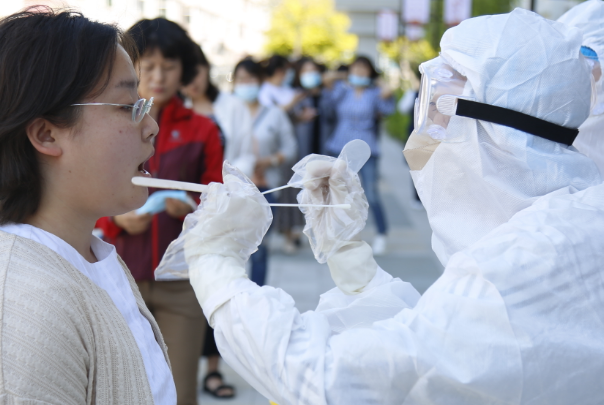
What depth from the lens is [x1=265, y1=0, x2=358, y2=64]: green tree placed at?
1430 inches

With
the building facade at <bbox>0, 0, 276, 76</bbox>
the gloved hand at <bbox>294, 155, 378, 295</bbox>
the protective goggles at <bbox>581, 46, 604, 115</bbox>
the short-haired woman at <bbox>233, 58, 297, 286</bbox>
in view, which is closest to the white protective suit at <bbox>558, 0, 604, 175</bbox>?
the protective goggles at <bbox>581, 46, 604, 115</bbox>

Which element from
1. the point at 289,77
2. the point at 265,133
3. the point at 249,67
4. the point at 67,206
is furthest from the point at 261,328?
the point at 289,77

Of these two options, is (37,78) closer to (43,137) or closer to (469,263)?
(43,137)

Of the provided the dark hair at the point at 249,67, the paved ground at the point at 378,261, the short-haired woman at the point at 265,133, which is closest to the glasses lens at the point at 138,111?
the paved ground at the point at 378,261

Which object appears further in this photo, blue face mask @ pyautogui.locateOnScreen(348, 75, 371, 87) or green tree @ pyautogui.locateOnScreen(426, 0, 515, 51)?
green tree @ pyautogui.locateOnScreen(426, 0, 515, 51)

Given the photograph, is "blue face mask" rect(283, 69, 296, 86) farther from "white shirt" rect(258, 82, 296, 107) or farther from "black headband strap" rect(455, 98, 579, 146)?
"black headband strap" rect(455, 98, 579, 146)

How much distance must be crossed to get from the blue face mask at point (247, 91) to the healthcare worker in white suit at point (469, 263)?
12.8ft

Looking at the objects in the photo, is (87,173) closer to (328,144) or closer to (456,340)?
Result: (456,340)

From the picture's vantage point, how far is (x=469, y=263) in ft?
3.77

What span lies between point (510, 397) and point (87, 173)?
972 mm

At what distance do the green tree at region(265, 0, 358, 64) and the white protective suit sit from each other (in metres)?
33.8

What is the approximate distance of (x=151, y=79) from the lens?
2631 millimetres

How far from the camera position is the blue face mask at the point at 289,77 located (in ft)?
24.4

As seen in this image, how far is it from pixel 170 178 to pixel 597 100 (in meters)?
1.74
